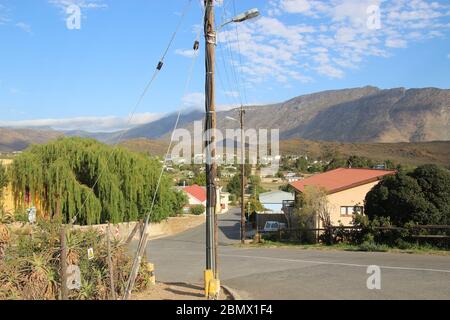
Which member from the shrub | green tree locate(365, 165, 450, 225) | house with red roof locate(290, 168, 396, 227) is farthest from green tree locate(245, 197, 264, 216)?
green tree locate(365, 165, 450, 225)

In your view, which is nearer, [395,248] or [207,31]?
[207,31]

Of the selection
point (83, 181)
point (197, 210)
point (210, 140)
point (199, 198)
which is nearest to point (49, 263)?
point (210, 140)

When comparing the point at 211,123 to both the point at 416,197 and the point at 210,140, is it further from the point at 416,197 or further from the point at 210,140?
the point at 416,197

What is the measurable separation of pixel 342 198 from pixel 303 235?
373 centimetres

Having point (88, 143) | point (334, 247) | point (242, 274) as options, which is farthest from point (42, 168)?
point (242, 274)

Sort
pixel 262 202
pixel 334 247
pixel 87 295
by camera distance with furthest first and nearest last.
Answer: pixel 262 202 < pixel 334 247 < pixel 87 295

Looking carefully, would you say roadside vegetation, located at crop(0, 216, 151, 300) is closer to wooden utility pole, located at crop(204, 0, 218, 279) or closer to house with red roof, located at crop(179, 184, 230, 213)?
wooden utility pole, located at crop(204, 0, 218, 279)

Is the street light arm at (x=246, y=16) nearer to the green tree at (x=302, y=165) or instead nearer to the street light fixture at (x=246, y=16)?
the street light fixture at (x=246, y=16)

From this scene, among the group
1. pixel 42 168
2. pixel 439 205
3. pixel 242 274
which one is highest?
pixel 42 168

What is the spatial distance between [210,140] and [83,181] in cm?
3287

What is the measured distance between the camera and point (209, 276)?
1248cm

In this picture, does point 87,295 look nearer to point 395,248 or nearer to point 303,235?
point 395,248

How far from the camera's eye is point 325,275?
16.3 meters

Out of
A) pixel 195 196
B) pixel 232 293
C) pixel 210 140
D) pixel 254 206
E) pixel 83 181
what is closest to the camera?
pixel 210 140
